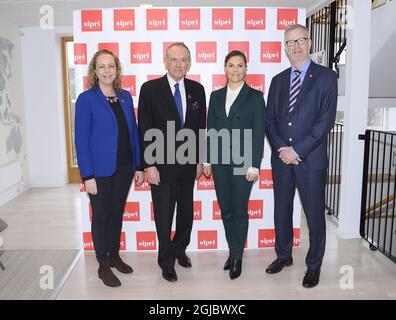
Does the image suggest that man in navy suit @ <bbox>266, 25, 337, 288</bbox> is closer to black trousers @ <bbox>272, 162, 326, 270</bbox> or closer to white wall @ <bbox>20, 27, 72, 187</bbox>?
black trousers @ <bbox>272, 162, 326, 270</bbox>

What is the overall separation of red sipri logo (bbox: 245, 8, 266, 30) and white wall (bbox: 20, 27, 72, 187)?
386 cm

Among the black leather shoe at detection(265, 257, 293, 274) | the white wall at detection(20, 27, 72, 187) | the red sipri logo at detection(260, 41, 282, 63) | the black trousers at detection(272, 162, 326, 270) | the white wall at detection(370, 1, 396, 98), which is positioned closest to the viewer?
the black trousers at detection(272, 162, 326, 270)

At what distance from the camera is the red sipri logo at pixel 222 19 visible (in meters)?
3.20

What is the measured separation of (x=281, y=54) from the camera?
10.8 feet

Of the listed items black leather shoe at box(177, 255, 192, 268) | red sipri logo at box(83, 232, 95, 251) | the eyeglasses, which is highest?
the eyeglasses

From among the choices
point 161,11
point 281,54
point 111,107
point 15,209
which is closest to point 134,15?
point 161,11

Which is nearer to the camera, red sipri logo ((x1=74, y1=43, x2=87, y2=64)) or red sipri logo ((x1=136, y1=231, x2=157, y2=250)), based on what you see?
red sipri logo ((x1=74, y1=43, x2=87, y2=64))

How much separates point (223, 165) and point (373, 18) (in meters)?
3.50

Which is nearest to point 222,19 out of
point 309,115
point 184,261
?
point 309,115

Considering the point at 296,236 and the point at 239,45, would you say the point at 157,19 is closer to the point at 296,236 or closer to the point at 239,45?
the point at 239,45

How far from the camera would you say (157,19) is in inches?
126

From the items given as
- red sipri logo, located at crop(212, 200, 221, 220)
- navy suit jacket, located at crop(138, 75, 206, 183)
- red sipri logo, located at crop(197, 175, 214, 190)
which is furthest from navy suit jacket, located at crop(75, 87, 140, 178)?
red sipri logo, located at crop(212, 200, 221, 220)

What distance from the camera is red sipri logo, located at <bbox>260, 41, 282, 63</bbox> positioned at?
→ 10.7 ft

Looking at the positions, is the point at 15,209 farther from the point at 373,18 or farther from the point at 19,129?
the point at 373,18
